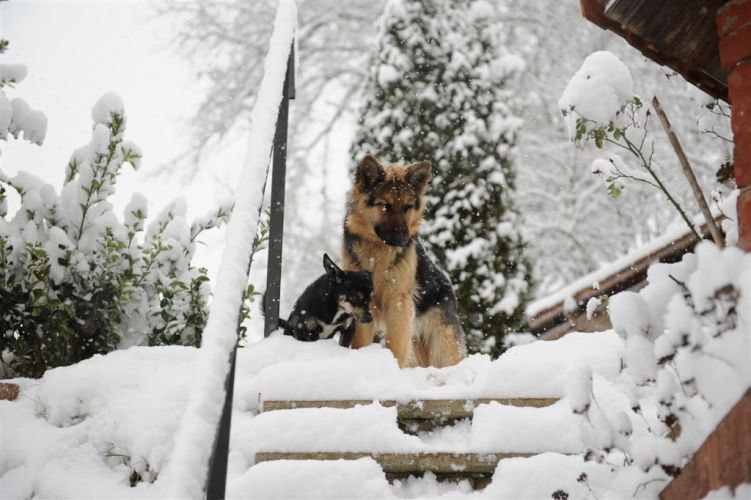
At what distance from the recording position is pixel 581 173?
14.5 m

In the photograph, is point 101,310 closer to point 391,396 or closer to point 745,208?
point 391,396

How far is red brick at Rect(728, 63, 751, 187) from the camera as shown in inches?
75.0

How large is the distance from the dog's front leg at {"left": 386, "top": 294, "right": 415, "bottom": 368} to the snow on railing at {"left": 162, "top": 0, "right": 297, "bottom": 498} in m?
2.07

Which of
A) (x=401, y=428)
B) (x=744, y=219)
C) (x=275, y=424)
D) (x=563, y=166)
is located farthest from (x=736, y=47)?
(x=563, y=166)

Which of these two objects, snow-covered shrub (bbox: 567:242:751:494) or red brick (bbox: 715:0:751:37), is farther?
red brick (bbox: 715:0:751:37)

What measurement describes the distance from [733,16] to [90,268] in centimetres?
328

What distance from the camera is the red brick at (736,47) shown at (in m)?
1.93

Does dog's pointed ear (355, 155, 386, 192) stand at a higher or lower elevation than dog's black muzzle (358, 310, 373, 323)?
higher

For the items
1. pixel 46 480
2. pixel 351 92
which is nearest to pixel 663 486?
pixel 46 480

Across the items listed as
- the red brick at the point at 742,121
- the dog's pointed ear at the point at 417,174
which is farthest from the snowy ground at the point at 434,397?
the dog's pointed ear at the point at 417,174

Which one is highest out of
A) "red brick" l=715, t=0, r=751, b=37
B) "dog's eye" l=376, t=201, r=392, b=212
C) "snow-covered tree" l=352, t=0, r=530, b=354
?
"snow-covered tree" l=352, t=0, r=530, b=354

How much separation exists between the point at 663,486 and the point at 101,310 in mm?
3002

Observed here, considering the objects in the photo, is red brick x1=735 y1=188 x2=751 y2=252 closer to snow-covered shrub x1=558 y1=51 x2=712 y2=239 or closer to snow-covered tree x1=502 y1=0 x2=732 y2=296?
snow-covered shrub x1=558 y1=51 x2=712 y2=239

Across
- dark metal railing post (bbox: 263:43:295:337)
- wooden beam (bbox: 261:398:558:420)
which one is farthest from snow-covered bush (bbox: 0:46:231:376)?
wooden beam (bbox: 261:398:558:420)
